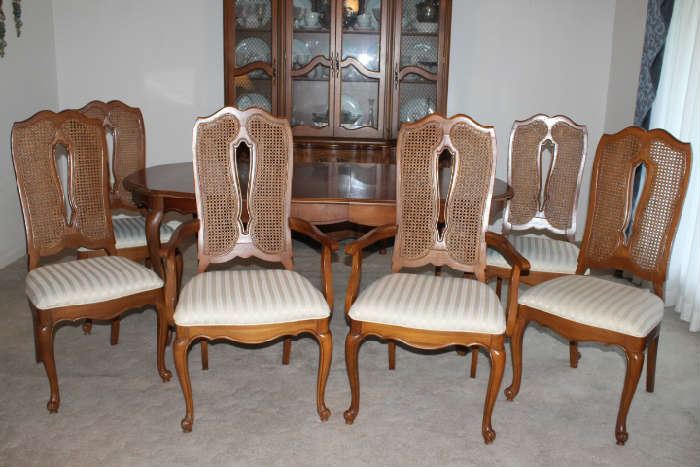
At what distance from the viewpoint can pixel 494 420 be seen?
2299 millimetres

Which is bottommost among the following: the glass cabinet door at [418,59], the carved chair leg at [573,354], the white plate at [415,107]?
the carved chair leg at [573,354]

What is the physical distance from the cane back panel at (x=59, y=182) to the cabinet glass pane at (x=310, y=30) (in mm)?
2044

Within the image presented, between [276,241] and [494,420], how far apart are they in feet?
3.25

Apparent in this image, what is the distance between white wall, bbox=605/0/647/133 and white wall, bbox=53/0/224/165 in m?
2.73

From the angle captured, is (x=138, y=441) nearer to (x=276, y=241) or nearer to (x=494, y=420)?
(x=276, y=241)

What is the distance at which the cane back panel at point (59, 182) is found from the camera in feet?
8.04

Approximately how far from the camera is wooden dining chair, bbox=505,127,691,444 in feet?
7.07

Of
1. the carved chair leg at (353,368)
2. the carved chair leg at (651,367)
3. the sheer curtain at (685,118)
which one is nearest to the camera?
the carved chair leg at (353,368)

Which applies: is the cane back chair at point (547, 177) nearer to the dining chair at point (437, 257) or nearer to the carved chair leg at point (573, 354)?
the carved chair leg at point (573, 354)

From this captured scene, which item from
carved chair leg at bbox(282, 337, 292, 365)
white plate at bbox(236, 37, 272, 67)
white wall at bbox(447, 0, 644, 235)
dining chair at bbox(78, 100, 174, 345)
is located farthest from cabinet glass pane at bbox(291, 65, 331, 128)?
Answer: carved chair leg at bbox(282, 337, 292, 365)

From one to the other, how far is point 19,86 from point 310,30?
6.05 feet

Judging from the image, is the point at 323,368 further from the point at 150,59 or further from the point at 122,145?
the point at 150,59

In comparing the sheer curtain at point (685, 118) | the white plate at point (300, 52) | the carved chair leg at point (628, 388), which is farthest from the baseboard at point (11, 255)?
the sheer curtain at point (685, 118)

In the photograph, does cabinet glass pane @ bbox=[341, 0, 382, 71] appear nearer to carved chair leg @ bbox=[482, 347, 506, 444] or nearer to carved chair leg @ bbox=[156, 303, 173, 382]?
carved chair leg @ bbox=[156, 303, 173, 382]
